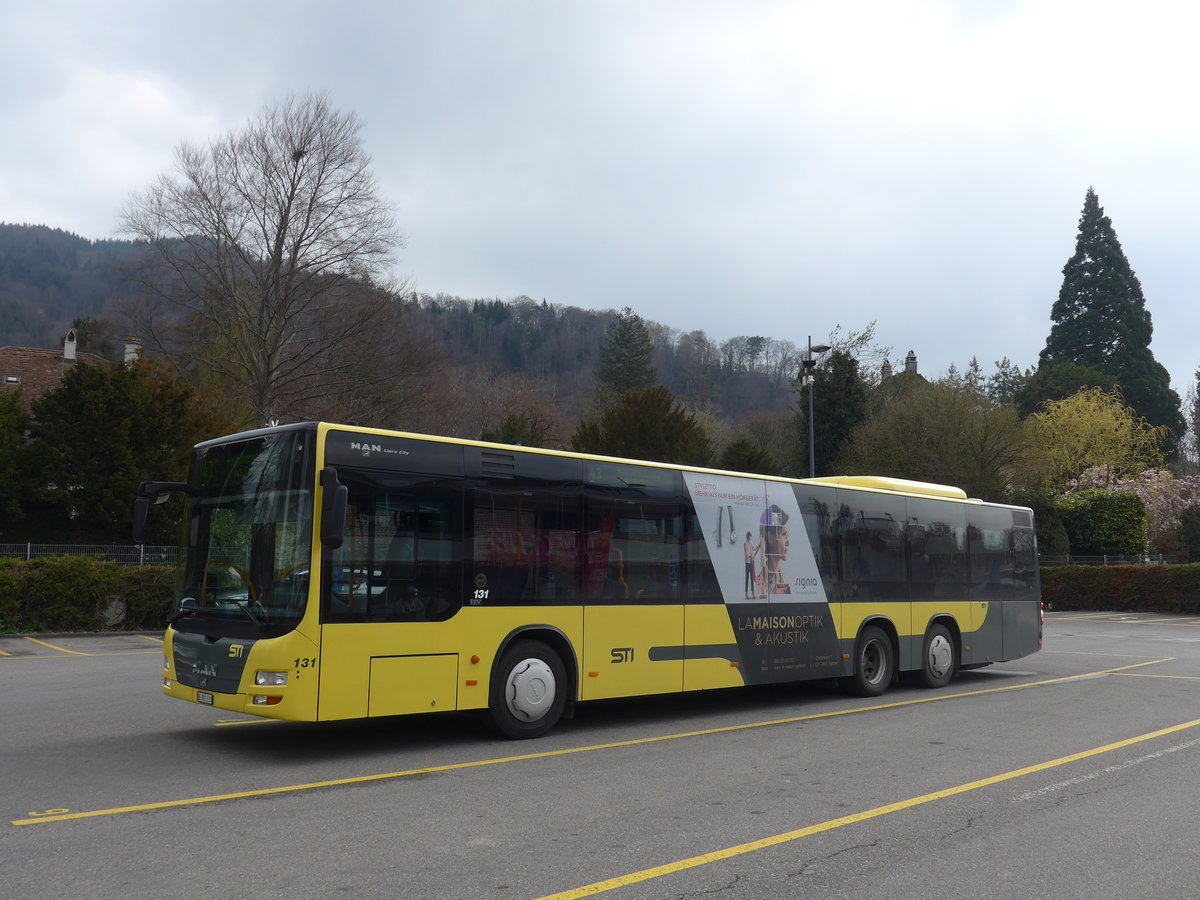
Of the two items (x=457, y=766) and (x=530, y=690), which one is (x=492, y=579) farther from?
(x=457, y=766)

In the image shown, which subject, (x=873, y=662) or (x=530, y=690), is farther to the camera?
(x=873, y=662)

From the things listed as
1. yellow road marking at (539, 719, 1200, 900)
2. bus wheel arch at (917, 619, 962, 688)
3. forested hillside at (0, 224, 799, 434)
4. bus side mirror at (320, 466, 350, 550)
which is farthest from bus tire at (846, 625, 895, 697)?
forested hillside at (0, 224, 799, 434)

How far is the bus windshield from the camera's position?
8.30m

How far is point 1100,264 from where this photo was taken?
8338cm

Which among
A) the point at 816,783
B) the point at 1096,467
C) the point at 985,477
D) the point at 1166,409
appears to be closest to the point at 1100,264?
the point at 1166,409

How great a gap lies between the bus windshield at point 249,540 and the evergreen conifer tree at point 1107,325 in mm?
80871

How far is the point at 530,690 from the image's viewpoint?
9719 millimetres

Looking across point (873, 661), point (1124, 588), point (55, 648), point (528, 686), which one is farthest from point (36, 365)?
point (1124, 588)

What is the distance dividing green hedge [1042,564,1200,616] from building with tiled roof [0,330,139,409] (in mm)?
40218

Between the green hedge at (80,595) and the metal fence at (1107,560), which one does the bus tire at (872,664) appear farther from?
the metal fence at (1107,560)

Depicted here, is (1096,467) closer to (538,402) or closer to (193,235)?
(538,402)

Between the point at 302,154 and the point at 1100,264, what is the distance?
70827 mm

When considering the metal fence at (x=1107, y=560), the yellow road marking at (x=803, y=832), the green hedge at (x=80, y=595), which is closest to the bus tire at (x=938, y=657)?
the yellow road marking at (x=803, y=832)

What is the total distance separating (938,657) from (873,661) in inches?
65.0
